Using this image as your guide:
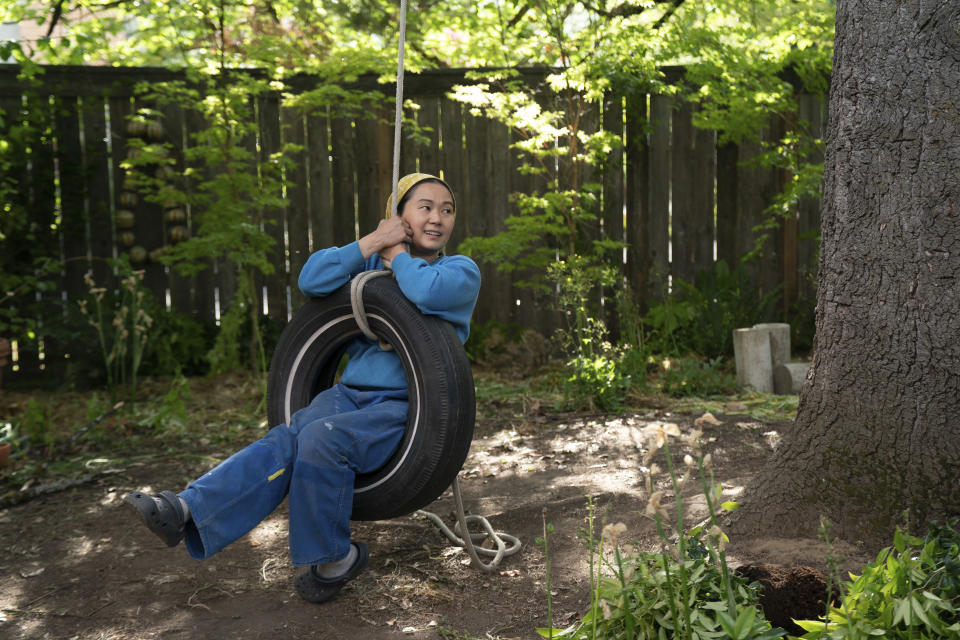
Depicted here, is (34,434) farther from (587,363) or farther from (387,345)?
(587,363)

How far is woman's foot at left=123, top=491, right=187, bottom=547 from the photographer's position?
7.09 feet

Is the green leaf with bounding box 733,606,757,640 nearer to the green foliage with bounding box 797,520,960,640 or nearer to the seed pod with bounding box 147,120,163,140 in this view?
the green foliage with bounding box 797,520,960,640

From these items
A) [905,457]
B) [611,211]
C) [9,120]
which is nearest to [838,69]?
[905,457]

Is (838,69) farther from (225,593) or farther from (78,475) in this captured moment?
(78,475)

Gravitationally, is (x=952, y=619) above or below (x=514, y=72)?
below

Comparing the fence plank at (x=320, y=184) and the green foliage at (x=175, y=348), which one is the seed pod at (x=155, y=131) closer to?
the fence plank at (x=320, y=184)

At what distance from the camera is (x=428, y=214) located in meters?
2.70

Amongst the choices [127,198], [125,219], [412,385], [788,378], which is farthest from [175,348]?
[788,378]

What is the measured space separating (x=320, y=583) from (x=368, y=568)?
0.28m

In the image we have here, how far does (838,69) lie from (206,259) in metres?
4.90

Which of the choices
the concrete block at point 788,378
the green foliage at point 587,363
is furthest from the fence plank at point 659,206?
the concrete block at point 788,378

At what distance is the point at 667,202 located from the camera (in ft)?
20.7

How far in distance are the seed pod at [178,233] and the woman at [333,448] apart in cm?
363

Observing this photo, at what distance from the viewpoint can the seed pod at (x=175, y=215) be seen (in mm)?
5898
